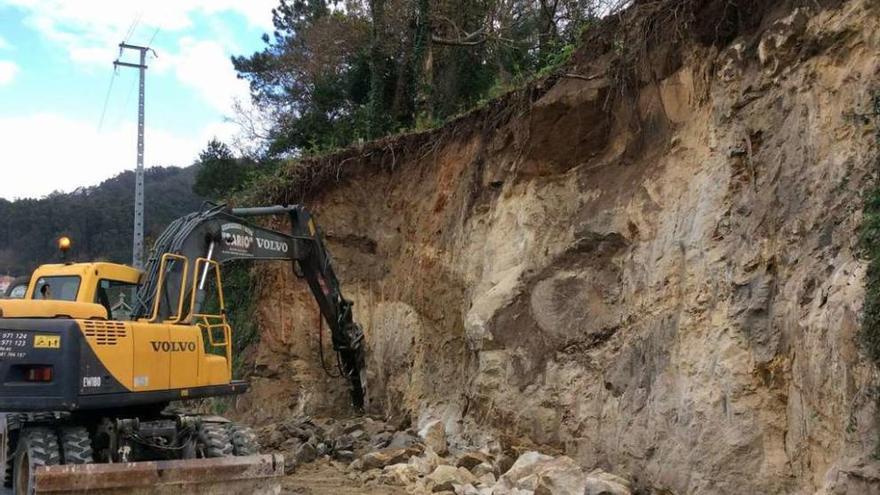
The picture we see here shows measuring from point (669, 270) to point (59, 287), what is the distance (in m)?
6.73

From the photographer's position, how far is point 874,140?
638 cm

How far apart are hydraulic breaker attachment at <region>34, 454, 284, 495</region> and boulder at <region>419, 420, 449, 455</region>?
10.7ft

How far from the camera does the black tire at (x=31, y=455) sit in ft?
23.9

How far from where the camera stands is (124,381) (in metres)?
7.66

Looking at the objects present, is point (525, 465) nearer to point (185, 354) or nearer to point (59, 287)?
point (185, 354)

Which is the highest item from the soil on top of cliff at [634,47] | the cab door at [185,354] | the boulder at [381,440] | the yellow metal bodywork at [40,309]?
the soil on top of cliff at [634,47]

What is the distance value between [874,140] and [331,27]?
19287 mm

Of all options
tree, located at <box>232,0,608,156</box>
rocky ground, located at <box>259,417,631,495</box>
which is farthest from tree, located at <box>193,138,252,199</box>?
rocky ground, located at <box>259,417,631,495</box>

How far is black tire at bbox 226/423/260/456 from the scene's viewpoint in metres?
8.65

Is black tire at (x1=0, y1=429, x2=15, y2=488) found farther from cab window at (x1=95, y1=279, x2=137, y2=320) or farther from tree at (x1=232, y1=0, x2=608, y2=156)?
tree at (x1=232, y1=0, x2=608, y2=156)

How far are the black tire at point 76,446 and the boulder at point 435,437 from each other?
14.8 feet

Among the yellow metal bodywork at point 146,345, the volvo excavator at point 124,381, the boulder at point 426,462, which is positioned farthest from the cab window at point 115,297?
the boulder at point 426,462

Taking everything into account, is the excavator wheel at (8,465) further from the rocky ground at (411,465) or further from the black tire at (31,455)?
the rocky ground at (411,465)

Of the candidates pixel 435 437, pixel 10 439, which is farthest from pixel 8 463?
pixel 435 437
